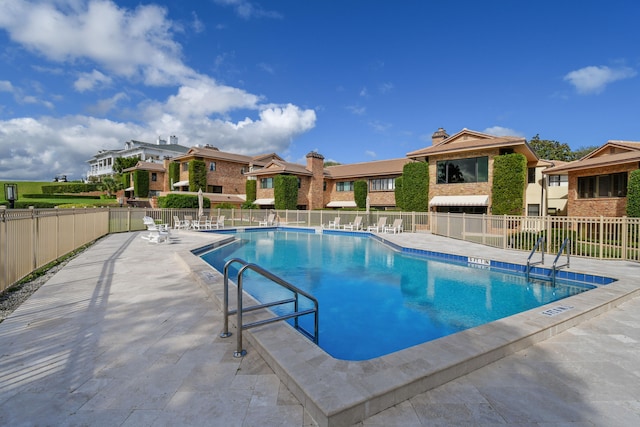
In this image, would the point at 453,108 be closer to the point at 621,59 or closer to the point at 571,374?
the point at 621,59

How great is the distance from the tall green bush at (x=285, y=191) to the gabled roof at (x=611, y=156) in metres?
21.6

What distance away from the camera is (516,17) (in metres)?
15.2

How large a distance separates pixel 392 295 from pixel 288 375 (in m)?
5.75

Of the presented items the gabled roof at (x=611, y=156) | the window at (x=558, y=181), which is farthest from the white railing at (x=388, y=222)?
the window at (x=558, y=181)

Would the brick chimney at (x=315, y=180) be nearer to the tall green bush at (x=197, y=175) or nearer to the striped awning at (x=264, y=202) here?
the striped awning at (x=264, y=202)

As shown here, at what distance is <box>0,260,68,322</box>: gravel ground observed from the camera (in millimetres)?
5066

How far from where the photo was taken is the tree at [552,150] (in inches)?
1655

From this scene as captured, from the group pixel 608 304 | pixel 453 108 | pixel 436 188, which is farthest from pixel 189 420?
pixel 453 108

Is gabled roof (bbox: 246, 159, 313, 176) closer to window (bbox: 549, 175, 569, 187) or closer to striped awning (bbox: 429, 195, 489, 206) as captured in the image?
striped awning (bbox: 429, 195, 489, 206)

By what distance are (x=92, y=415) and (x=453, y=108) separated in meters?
29.1

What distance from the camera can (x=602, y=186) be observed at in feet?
55.1

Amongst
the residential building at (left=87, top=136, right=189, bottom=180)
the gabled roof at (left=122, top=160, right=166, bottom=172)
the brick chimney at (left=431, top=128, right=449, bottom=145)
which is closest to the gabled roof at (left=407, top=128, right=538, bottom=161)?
the brick chimney at (left=431, top=128, right=449, bottom=145)

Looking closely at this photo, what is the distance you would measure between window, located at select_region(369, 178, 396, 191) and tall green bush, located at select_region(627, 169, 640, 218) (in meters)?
18.2

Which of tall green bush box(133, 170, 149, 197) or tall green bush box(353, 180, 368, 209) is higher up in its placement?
tall green bush box(133, 170, 149, 197)
